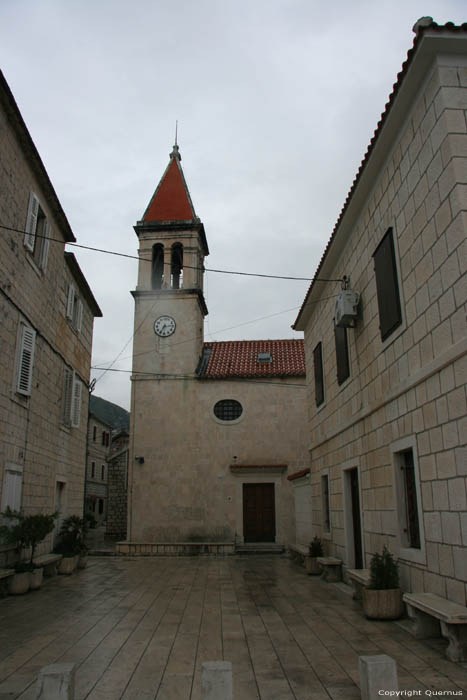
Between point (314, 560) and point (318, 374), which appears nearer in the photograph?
point (314, 560)

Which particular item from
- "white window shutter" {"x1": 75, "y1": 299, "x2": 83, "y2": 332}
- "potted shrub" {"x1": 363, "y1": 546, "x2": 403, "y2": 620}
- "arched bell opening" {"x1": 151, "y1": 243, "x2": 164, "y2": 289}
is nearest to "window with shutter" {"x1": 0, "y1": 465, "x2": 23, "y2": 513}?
"white window shutter" {"x1": 75, "y1": 299, "x2": 83, "y2": 332}

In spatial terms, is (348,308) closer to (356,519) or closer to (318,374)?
(356,519)

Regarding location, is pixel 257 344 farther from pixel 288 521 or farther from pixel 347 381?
pixel 347 381

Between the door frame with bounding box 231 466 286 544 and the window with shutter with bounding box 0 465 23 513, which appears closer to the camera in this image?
the window with shutter with bounding box 0 465 23 513

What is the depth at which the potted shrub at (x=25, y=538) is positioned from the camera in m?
9.29

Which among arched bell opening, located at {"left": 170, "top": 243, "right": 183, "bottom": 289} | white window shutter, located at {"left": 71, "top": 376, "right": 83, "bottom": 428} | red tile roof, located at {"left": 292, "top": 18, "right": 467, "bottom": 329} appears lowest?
white window shutter, located at {"left": 71, "top": 376, "right": 83, "bottom": 428}

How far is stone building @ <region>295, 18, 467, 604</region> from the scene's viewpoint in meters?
5.60

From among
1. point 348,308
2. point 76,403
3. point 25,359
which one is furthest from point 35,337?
point 348,308

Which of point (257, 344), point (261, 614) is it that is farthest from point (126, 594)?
point (257, 344)

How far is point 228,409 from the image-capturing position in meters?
20.8

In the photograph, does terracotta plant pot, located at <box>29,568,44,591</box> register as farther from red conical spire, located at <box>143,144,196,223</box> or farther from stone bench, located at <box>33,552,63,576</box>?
red conical spire, located at <box>143,144,196,223</box>

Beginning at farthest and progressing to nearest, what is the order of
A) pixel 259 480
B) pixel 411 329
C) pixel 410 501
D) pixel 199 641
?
1. pixel 259 480
2. pixel 410 501
3. pixel 411 329
4. pixel 199 641

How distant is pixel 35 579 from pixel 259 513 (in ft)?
36.0

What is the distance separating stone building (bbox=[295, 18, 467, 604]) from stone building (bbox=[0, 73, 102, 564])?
19.6ft
